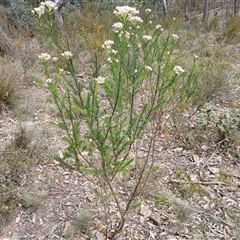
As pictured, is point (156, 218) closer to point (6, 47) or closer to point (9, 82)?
point (9, 82)

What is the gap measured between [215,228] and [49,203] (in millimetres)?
1272

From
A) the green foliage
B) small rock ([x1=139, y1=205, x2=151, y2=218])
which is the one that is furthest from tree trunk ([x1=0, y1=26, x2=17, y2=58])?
small rock ([x1=139, y1=205, x2=151, y2=218])

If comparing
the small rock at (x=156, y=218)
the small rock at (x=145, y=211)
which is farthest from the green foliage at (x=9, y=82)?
the small rock at (x=156, y=218)

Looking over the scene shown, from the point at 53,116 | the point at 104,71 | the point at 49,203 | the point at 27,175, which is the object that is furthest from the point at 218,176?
the point at 104,71

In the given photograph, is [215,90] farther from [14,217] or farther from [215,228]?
[14,217]

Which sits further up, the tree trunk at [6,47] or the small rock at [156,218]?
the tree trunk at [6,47]

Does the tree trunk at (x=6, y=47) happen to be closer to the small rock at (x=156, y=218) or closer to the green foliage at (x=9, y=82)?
the green foliage at (x=9, y=82)

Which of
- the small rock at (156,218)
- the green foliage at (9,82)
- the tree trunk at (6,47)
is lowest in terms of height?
the small rock at (156,218)

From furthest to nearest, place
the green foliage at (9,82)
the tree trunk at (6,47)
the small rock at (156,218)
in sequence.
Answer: the tree trunk at (6,47) → the green foliage at (9,82) → the small rock at (156,218)

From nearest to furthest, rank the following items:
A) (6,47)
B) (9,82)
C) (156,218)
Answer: (156,218) < (9,82) < (6,47)

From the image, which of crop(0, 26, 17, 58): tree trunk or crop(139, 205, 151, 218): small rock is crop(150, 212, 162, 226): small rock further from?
crop(0, 26, 17, 58): tree trunk

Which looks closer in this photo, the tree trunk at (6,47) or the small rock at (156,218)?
the small rock at (156,218)

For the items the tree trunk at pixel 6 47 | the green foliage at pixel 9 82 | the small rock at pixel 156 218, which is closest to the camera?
the small rock at pixel 156 218

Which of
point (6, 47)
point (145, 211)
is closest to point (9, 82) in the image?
point (6, 47)
